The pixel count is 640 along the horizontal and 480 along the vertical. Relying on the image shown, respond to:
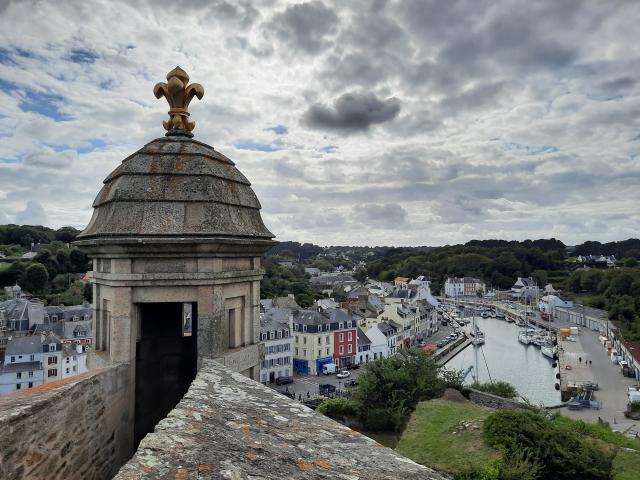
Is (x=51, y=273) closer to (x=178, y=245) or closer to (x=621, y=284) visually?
(x=178, y=245)

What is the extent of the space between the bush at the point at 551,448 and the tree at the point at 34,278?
7603 cm

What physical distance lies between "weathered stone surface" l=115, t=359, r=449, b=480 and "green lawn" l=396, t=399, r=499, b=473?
13684mm

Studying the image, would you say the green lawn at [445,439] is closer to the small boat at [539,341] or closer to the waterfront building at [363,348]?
the waterfront building at [363,348]

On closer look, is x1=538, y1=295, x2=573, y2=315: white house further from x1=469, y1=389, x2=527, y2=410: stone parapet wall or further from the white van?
x1=469, y1=389, x2=527, y2=410: stone parapet wall

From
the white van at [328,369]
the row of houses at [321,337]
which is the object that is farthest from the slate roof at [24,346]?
the white van at [328,369]

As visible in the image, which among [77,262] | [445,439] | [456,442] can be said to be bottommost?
[445,439]

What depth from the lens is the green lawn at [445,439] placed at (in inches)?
633

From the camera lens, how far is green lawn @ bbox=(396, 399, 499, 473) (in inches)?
633

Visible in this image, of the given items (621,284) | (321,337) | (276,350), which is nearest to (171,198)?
(276,350)

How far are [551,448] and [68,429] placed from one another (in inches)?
628

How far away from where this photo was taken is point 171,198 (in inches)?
204

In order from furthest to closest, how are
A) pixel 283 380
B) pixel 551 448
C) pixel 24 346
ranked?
1. pixel 283 380
2. pixel 24 346
3. pixel 551 448

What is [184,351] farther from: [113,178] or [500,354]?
[500,354]

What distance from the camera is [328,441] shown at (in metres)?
3.37
